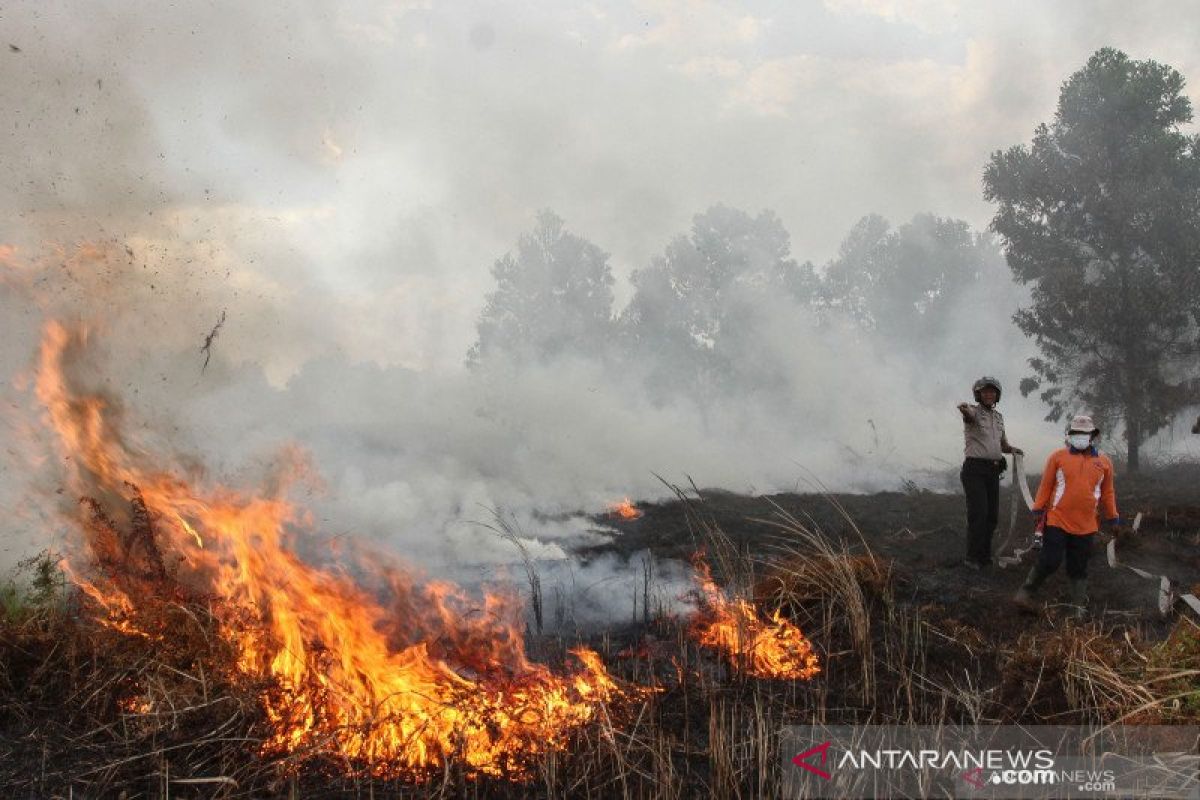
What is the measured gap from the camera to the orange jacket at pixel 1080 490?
5.78m

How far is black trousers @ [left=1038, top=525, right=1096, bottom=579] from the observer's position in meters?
5.82

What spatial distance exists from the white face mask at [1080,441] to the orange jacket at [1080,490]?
0.20ft

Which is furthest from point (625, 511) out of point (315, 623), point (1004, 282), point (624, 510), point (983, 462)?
point (1004, 282)

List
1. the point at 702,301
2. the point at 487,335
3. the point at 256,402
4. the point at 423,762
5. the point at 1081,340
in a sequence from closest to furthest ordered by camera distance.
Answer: the point at 423,762 < the point at 256,402 < the point at 1081,340 < the point at 702,301 < the point at 487,335

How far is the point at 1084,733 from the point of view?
3.56 m

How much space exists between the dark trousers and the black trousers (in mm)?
1260

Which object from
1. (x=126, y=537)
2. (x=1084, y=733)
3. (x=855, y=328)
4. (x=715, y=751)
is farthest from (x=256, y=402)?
(x=855, y=328)

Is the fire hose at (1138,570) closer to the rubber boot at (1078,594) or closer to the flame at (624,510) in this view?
the rubber boot at (1078,594)

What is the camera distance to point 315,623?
4.68 meters

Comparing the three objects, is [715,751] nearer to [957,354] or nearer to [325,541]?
[325,541]

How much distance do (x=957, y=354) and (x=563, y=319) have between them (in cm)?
2436

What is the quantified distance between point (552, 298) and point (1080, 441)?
111ft

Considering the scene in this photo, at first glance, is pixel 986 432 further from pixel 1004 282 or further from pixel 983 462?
pixel 1004 282

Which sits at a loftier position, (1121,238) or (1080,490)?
(1121,238)
